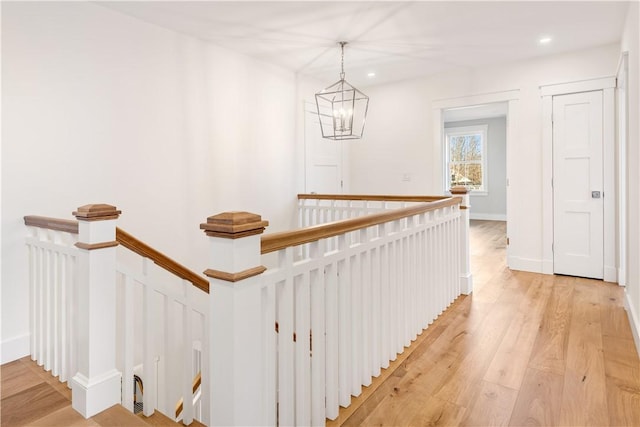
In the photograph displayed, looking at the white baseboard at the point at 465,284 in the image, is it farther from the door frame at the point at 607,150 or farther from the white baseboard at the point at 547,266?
the door frame at the point at 607,150

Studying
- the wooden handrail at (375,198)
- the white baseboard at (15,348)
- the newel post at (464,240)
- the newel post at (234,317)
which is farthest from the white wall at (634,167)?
the white baseboard at (15,348)

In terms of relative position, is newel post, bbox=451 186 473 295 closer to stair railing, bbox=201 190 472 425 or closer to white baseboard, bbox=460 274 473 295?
white baseboard, bbox=460 274 473 295

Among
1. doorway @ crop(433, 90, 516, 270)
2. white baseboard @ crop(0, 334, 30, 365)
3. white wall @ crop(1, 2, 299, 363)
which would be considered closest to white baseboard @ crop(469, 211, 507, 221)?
doorway @ crop(433, 90, 516, 270)

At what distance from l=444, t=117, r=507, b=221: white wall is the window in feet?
0.34

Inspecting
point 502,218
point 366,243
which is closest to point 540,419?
point 366,243

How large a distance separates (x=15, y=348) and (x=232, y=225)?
2.33 m

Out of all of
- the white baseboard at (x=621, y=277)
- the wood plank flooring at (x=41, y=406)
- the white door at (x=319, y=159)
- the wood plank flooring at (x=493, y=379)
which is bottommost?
the wood plank flooring at (x=41, y=406)

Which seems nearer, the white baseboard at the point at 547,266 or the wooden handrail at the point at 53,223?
the wooden handrail at the point at 53,223

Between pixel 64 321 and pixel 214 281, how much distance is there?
4.90 ft

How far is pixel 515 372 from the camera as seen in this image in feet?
Answer: 6.81

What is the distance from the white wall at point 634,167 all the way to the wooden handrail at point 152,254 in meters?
2.69

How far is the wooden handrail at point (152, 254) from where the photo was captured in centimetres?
189

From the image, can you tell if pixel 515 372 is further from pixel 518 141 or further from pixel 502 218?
pixel 502 218

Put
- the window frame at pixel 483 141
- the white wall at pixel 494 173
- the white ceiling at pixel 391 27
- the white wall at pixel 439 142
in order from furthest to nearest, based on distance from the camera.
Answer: the window frame at pixel 483 141, the white wall at pixel 494 173, the white wall at pixel 439 142, the white ceiling at pixel 391 27
